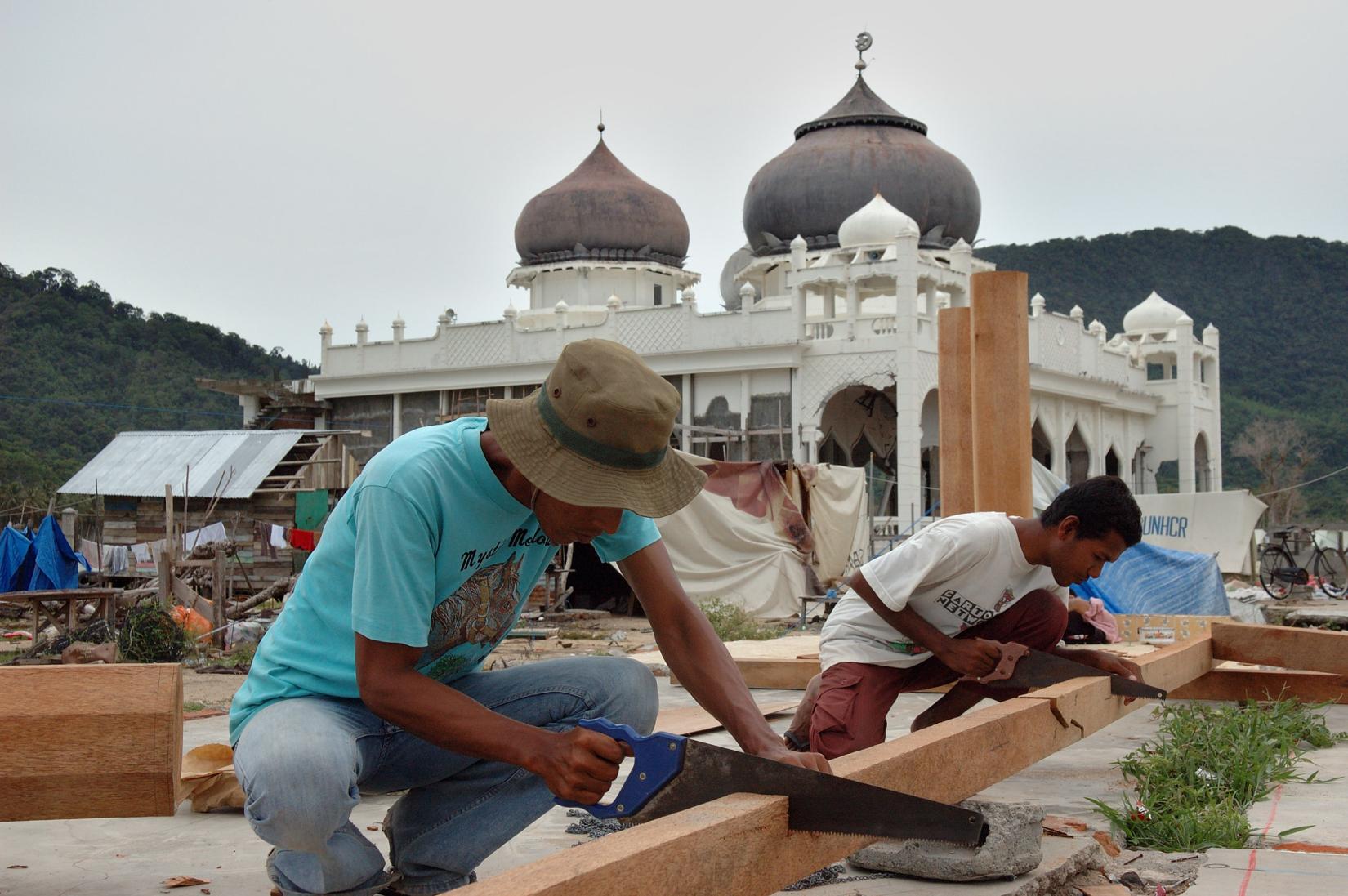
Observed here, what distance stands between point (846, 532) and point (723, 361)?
8.85 m

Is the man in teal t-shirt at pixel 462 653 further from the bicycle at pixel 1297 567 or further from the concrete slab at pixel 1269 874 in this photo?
the bicycle at pixel 1297 567

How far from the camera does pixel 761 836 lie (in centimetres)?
247

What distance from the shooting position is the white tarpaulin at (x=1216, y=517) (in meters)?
20.8

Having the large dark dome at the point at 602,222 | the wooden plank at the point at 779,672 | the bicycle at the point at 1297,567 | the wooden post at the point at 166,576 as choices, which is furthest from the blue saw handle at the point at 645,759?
the large dark dome at the point at 602,222

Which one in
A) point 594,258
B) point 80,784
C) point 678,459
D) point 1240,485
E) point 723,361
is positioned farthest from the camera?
point 1240,485

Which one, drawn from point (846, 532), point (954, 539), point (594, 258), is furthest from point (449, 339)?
point (954, 539)

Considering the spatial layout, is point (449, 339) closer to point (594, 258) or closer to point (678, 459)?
point (594, 258)

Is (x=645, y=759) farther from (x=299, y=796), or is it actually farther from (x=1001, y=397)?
(x=1001, y=397)

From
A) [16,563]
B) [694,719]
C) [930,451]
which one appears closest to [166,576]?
[16,563]

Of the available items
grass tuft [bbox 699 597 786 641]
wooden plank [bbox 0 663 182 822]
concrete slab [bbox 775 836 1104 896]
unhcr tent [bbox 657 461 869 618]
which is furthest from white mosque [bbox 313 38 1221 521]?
wooden plank [bbox 0 663 182 822]

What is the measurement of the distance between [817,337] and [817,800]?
26122 millimetres

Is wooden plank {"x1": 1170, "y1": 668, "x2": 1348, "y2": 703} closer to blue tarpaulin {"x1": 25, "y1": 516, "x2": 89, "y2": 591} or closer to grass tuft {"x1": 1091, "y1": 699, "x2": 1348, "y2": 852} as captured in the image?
grass tuft {"x1": 1091, "y1": 699, "x2": 1348, "y2": 852}

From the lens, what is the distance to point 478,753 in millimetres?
2668

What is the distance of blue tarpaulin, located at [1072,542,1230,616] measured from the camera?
12.1 m
